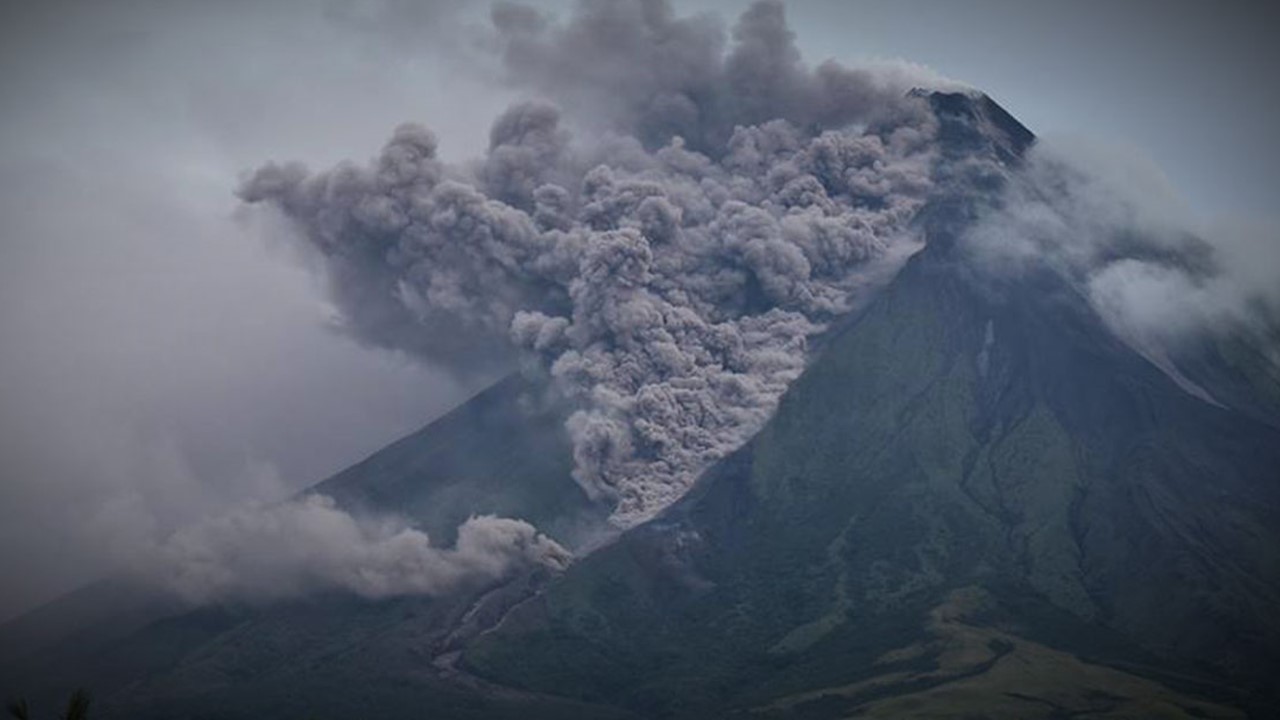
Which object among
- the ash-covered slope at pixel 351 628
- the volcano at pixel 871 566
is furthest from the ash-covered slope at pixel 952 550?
the ash-covered slope at pixel 351 628

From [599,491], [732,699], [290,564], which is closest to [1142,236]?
[599,491]

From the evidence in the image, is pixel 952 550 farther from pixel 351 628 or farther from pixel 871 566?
pixel 351 628

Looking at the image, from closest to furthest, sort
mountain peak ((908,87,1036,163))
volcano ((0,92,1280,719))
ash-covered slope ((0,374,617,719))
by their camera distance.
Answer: volcano ((0,92,1280,719)) < ash-covered slope ((0,374,617,719)) < mountain peak ((908,87,1036,163))

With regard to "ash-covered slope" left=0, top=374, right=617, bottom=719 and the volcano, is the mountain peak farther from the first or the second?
"ash-covered slope" left=0, top=374, right=617, bottom=719

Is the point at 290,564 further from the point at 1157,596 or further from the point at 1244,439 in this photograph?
the point at 1244,439

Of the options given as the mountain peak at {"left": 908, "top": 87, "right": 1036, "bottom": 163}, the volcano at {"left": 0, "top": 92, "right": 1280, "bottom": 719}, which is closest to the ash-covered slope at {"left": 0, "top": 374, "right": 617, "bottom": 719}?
the volcano at {"left": 0, "top": 92, "right": 1280, "bottom": 719}
